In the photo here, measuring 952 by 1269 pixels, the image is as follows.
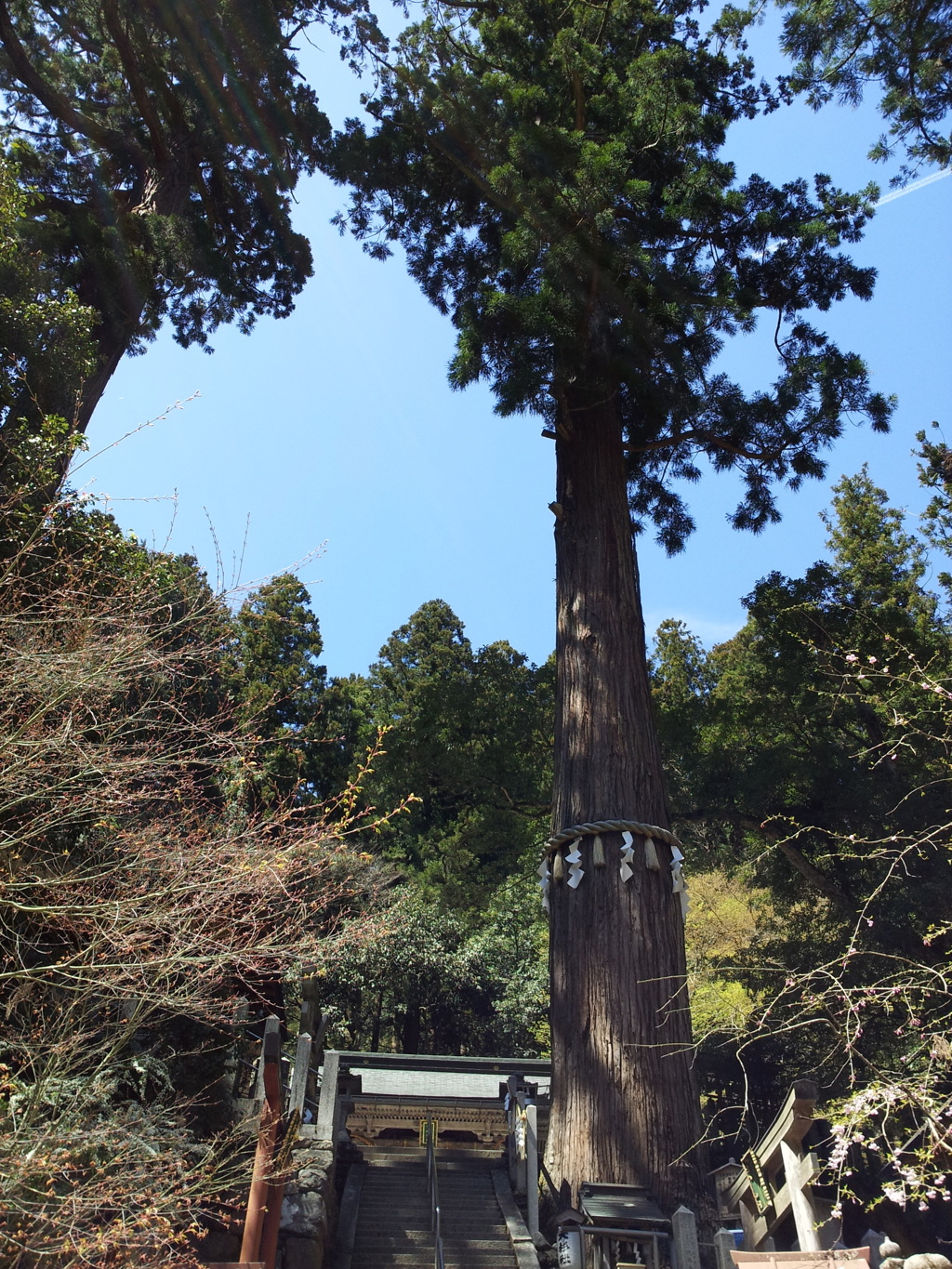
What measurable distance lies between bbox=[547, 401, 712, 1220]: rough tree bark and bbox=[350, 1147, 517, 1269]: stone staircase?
155cm

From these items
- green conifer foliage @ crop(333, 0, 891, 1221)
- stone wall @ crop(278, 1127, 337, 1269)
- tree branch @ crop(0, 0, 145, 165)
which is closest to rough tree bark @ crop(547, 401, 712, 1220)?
green conifer foliage @ crop(333, 0, 891, 1221)

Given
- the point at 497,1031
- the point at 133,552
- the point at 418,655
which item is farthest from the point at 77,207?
the point at 497,1031

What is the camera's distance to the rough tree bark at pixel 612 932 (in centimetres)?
446

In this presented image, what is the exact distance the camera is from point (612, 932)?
5.00 metres

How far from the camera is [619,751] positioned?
5.64m

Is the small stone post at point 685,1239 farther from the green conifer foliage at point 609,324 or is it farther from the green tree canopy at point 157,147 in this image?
the green tree canopy at point 157,147

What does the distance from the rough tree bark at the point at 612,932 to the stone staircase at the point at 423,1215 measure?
1.55m

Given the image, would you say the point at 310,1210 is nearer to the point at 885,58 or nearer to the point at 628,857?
the point at 628,857

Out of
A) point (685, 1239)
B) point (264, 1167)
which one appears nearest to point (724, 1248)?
point (685, 1239)

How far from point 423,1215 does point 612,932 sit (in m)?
3.09

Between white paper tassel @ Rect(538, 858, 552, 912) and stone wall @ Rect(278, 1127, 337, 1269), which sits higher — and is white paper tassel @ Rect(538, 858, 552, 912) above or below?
above

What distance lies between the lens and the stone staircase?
5.54m

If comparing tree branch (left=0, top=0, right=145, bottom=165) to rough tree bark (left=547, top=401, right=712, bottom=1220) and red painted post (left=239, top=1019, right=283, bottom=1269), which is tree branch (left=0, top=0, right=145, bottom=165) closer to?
rough tree bark (left=547, top=401, right=712, bottom=1220)

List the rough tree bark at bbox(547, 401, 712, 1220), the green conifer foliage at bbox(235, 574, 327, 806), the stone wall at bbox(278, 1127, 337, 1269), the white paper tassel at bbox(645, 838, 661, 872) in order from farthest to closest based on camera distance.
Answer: the green conifer foliage at bbox(235, 574, 327, 806)
the white paper tassel at bbox(645, 838, 661, 872)
the stone wall at bbox(278, 1127, 337, 1269)
the rough tree bark at bbox(547, 401, 712, 1220)
